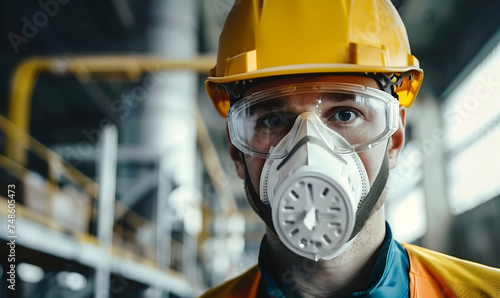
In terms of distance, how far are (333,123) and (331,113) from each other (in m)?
0.03

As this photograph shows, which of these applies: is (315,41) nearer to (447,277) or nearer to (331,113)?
(331,113)

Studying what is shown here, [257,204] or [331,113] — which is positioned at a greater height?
[331,113]

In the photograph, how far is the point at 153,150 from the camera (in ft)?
17.2

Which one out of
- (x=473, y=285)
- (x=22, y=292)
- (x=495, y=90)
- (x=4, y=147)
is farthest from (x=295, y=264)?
(x=495, y=90)

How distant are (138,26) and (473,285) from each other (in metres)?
5.40

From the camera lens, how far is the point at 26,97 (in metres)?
4.57

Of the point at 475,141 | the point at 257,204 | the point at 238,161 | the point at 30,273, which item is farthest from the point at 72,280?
the point at 475,141

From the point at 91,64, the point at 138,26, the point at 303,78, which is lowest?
the point at 303,78

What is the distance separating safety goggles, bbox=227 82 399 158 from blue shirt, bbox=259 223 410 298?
1.06 feet

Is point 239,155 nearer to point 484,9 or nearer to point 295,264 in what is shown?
point 295,264

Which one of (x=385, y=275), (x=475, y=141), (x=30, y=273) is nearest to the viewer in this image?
(x=385, y=275)

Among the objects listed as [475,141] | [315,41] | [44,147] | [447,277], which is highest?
[44,147]

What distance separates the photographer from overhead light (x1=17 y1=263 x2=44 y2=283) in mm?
3559

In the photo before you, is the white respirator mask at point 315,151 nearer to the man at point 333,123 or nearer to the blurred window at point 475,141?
the man at point 333,123
